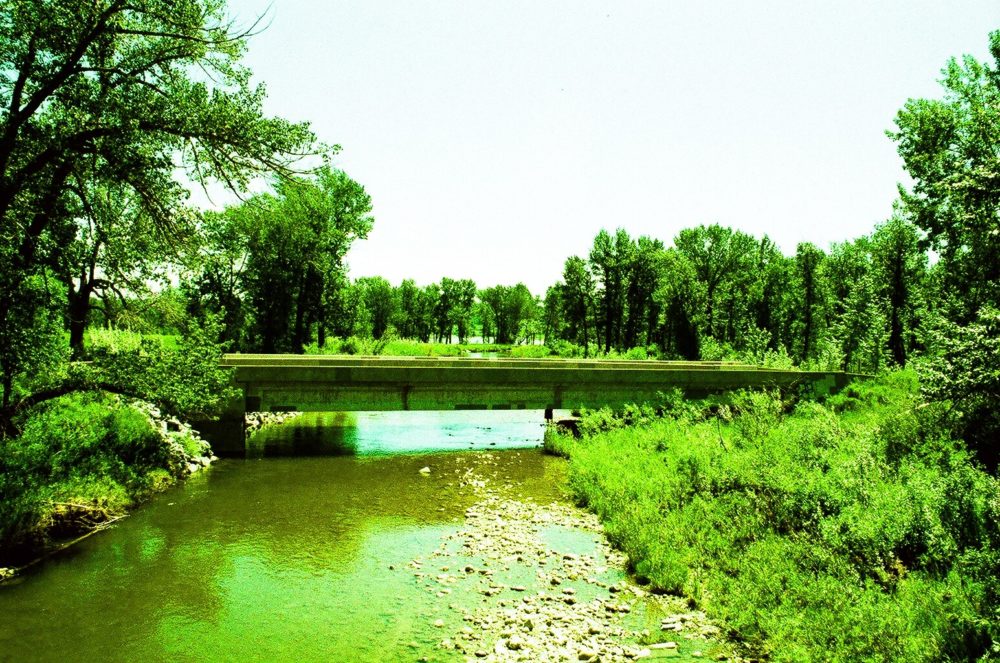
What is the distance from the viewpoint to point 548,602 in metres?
9.75

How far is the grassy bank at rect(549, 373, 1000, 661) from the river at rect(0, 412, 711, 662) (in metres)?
1.18

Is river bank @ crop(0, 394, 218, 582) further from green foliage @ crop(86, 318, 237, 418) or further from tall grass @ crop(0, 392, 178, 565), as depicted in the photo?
green foliage @ crop(86, 318, 237, 418)

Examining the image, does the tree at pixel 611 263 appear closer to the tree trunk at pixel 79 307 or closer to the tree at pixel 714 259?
the tree at pixel 714 259

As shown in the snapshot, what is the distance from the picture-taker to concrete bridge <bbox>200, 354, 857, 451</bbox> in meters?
22.3

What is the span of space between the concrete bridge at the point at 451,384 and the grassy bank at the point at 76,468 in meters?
3.73

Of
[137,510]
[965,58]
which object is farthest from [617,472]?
[965,58]

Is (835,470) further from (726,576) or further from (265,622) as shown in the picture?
(265,622)

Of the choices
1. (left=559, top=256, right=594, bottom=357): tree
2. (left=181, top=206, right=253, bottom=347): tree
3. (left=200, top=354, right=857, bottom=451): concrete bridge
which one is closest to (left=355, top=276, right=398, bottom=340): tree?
(left=559, top=256, right=594, bottom=357): tree

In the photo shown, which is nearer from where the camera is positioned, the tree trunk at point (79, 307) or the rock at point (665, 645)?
the rock at point (665, 645)

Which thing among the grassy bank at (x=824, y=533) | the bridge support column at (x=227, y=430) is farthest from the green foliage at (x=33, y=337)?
the grassy bank at (x=824, y=533)

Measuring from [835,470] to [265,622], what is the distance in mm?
12225

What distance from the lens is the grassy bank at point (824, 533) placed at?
7797mm

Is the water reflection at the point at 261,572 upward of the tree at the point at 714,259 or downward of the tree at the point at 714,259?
downward

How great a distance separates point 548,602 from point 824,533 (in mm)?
5275
